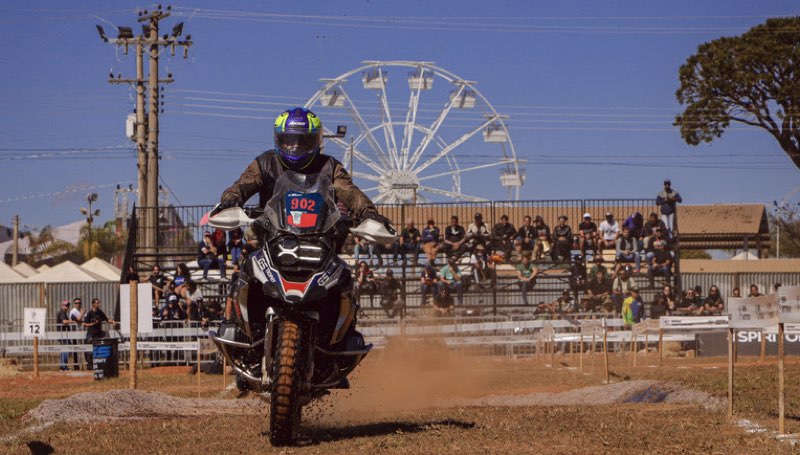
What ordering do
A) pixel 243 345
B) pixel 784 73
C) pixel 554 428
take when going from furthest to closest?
pixel 784 73 → pixel 554 428 → pixel 243 345

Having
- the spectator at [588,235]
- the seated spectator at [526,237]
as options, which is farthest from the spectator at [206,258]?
the spectator at [588,235]

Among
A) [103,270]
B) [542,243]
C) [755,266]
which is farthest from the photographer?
[755,266]

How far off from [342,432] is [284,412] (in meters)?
1.43

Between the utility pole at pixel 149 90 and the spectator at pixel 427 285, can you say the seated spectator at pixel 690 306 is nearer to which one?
the spectator at pixel 427 285

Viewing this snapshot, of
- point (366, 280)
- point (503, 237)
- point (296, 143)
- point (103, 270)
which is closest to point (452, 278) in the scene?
point (503, 237)

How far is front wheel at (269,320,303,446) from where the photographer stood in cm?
790

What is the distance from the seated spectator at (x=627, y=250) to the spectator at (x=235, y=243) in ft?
32.3

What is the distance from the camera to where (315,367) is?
864 centimetres

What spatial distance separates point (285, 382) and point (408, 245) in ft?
77.7

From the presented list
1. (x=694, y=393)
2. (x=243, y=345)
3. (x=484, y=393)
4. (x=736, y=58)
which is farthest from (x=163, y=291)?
(x=736, y=58)

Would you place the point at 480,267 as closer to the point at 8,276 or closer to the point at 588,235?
the point at 588,235

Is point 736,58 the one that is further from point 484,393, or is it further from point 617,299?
point 484,393

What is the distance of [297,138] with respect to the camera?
9031mm

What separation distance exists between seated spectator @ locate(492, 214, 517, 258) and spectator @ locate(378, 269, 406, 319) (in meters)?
3.15
